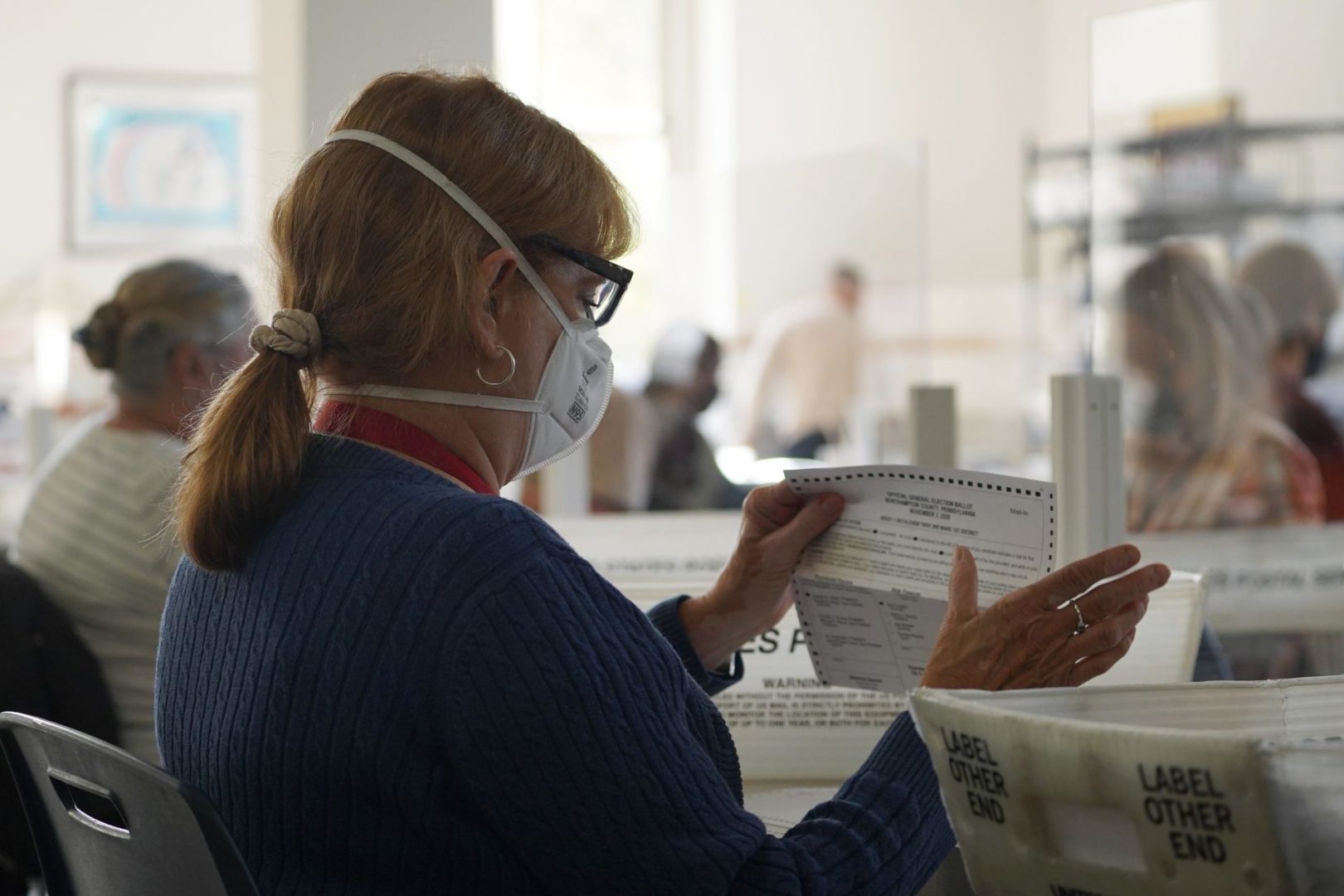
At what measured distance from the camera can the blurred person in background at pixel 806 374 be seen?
4.94 meters

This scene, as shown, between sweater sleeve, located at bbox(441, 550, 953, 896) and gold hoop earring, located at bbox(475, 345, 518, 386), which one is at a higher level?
gold hoop earring, located at bbox(475, 345, 518, 386)

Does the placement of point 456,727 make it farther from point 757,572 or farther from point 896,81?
point 896,81

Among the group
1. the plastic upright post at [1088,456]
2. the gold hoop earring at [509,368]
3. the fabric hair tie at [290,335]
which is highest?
the fabric hair tie at [290,335]

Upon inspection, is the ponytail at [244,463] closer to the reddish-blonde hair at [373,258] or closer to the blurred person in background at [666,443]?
Result: the reddish-blonde hair at [373,258]

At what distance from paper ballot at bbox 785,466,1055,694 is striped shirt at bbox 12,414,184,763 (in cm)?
103

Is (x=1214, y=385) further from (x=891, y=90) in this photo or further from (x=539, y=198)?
(x=891, y=90)

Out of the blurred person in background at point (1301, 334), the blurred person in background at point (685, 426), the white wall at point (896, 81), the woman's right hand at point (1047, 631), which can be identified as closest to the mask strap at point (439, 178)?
the woman's right hand at point (1047, 631)

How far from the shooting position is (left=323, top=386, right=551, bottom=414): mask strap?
0.94m

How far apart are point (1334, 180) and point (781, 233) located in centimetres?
255

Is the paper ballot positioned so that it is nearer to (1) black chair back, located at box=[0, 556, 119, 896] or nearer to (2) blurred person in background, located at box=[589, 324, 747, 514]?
(1) black chair back, located at box=[0, 556, 119, 896]

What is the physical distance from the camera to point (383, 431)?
0.93m

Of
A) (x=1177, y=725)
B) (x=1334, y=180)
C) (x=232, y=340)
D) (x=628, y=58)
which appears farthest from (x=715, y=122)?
(x=1177, y=725)

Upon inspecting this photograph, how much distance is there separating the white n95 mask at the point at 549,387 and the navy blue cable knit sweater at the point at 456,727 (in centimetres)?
8

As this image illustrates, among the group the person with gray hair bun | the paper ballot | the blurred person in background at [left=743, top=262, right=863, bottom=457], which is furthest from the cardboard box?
the blurred person in background at [left=743, top=262, right=863, bottom=457]
